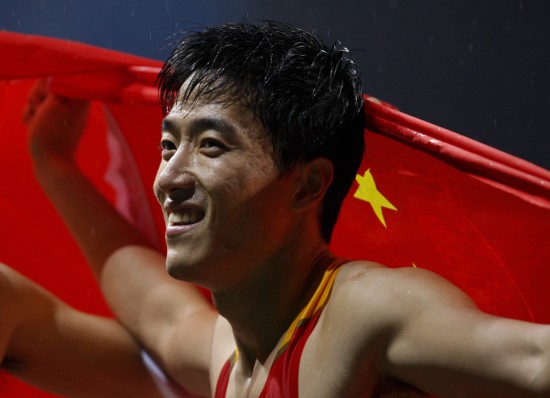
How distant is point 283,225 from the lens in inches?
42.1

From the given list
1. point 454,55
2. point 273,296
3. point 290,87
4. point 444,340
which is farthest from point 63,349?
point 454,55

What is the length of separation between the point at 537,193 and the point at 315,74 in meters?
0.26

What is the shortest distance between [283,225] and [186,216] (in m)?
0.10

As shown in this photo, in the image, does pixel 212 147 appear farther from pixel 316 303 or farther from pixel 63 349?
pixel 63 349

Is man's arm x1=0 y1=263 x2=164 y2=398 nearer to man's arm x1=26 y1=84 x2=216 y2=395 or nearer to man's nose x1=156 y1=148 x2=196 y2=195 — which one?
man's arm x1=26 y1=84 x2=216 y2=395

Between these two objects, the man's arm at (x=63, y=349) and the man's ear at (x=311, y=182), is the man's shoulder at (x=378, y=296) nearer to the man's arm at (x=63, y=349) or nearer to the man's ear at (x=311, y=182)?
the man's ear at (x=311, y=182)

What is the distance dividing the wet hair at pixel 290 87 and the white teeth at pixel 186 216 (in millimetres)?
96

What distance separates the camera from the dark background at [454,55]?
176 cm

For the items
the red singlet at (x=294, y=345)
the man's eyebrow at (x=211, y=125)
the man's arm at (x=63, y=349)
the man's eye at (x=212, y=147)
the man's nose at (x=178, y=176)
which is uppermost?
the man's eyebrow at (x=211, y=125)

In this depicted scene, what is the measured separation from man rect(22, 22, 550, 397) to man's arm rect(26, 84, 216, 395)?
19 centimetres

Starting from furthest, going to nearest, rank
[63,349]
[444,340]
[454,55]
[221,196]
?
[454,55] → [63,349] → [221,196] → [444,340]

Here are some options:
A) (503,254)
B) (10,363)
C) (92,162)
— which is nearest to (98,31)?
(92,162)

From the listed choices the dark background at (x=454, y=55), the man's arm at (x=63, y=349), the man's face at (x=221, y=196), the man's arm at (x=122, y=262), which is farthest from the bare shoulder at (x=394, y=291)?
the dark background at (x=454, y=55)

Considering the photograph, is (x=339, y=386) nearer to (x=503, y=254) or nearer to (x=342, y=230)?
(x=503, y=254)
